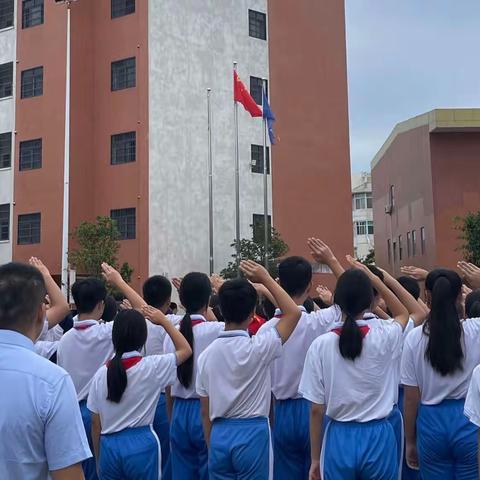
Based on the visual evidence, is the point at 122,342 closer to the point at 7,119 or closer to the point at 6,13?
the point at 7,119

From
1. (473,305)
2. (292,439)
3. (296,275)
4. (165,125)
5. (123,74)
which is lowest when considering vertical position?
(292,439)

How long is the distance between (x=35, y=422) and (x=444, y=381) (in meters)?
2.97

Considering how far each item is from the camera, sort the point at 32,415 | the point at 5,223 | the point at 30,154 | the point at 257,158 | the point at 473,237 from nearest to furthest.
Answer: the point at 32,415 < the point at 473,237 < the point at 30,154 < the point at 5,223 < the point at 257,158

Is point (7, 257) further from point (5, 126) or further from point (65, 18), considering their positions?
point (65, 18)

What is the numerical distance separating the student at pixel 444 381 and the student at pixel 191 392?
153 centimetres

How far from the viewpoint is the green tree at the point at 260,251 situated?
2427 cm

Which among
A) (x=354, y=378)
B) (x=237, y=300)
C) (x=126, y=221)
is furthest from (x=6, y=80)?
(x=354, y=378)

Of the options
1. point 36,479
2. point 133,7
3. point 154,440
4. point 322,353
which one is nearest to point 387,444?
point 322,353

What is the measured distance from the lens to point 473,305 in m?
4.80

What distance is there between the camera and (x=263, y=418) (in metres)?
4.31

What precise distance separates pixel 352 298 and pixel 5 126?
26561mm

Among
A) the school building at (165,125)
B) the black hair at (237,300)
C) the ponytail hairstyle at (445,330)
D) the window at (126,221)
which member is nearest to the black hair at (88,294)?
the black hair at (237,300)

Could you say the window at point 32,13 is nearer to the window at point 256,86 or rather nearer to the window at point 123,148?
the window at point 123,148

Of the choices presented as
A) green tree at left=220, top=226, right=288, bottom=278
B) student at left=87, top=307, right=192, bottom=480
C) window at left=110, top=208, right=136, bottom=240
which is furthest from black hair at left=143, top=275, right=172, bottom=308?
window at left=110, top=208, right=136, bottom=240
